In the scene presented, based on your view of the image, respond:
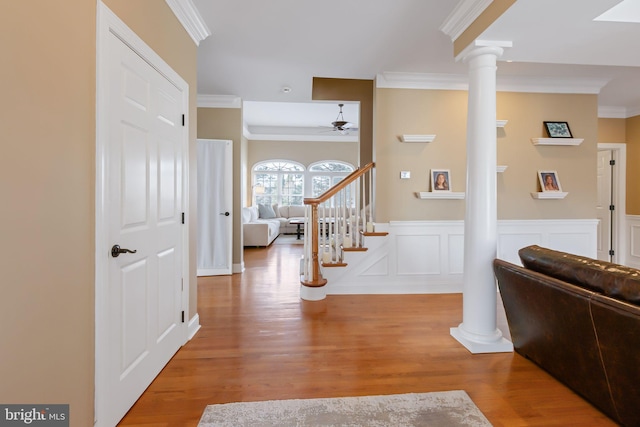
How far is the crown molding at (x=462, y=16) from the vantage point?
7.47 ft

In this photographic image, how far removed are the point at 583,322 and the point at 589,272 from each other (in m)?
0.27

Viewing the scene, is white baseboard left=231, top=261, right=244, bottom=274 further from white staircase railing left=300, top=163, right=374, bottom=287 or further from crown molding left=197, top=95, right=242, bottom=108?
crown molding left=197, top=95, right=242, bottom=108

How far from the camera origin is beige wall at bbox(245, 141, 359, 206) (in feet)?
30.9

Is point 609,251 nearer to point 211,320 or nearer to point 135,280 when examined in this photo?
point 211,320

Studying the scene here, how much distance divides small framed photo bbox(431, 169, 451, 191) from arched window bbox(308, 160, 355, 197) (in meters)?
5.91

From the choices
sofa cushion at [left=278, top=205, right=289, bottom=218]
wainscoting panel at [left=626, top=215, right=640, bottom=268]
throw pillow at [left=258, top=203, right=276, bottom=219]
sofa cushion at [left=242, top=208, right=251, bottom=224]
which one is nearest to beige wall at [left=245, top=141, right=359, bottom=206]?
throw pillow at [left=258, top=203, right=276, bottom=219]

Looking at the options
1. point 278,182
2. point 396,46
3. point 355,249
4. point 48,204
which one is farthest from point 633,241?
point 278,182

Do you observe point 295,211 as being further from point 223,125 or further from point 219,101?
point 219,101

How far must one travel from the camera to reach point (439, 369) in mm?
2172

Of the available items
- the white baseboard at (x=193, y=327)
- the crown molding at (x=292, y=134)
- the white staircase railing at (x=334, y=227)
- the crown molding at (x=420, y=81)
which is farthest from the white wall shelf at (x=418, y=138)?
the crown molding at (x=292, y=134)

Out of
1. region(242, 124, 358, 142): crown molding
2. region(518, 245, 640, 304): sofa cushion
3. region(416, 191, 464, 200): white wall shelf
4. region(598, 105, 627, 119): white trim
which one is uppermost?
region(242, 124, 358, 142): crown molding

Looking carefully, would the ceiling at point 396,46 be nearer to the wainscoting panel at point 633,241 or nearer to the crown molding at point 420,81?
the crown molding at point 420,81

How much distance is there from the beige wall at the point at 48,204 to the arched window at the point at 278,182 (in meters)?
8.15

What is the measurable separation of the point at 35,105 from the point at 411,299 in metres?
3.61
